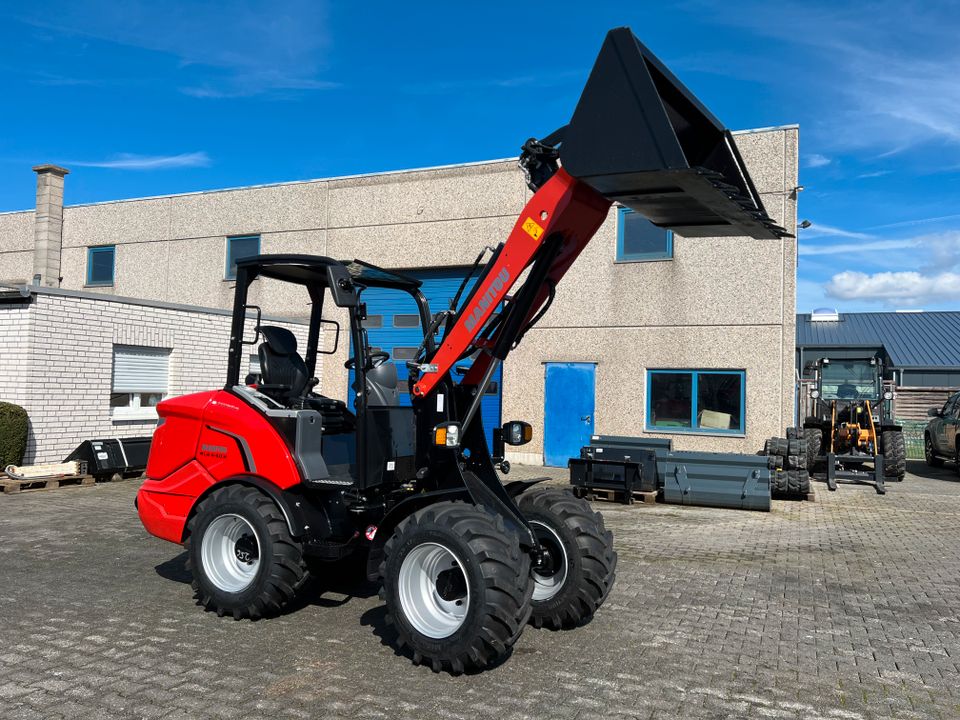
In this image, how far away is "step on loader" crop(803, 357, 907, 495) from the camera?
16234mm

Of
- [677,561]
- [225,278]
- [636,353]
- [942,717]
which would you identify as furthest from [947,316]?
[942,717]

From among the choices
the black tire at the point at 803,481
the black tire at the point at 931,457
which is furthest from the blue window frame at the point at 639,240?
the black tire at the point at 931,457

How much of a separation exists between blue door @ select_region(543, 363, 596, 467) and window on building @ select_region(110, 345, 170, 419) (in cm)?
755

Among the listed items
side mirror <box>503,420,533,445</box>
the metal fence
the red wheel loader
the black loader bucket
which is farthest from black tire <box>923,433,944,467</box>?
the black loader bucket

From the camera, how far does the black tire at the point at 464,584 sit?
4.46m

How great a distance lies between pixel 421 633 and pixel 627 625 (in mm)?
1734

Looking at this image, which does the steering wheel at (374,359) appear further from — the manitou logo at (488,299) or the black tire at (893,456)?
the black tire at (893,456)

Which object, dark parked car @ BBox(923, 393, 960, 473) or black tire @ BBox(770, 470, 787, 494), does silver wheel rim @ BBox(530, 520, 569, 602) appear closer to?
black tire @ BBox(770, 470, 787, 494)

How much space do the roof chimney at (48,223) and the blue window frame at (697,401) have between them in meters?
16.4

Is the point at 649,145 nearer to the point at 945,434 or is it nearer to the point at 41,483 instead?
the point at 41,483

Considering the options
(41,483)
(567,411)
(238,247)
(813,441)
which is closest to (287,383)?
(41,483)

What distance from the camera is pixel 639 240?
53.0ft

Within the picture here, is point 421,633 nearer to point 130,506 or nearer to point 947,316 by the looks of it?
point 130,506

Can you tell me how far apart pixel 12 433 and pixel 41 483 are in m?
0.92
